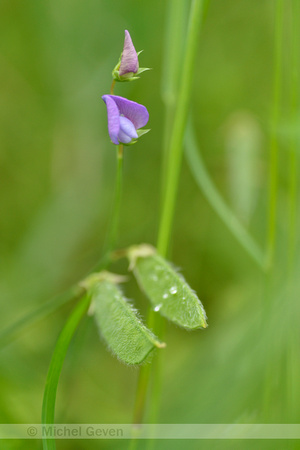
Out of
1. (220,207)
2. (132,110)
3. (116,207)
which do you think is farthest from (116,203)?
(220,207)

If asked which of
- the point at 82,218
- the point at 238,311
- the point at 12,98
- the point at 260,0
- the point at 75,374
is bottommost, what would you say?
the point at 75,374

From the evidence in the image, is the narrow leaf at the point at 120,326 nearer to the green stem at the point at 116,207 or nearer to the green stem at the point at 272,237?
the green stem at the point at 116,207

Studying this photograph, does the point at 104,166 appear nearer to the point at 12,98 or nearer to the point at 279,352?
the point at 12,98

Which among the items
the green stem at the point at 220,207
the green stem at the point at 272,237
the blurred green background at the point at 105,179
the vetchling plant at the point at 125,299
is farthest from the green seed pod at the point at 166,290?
the blurred green background at the point at 105,179

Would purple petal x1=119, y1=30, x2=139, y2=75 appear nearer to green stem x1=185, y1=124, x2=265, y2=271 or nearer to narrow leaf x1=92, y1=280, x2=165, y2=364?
narrow leaf x1=92, y1=280, x2=165, y2=364

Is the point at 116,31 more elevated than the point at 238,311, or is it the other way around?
the point at 116,31

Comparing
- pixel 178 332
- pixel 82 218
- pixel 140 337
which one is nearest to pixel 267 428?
pixel 140 337

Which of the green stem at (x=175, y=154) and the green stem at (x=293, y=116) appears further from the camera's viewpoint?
the green stem at (x=293, y=116)
